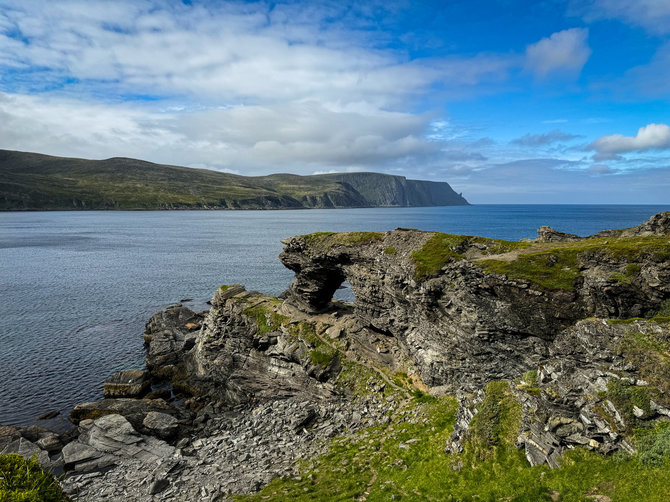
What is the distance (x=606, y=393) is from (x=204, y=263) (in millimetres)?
112598

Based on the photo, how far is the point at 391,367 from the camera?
128ft

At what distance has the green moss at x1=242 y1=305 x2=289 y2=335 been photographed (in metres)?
46.1

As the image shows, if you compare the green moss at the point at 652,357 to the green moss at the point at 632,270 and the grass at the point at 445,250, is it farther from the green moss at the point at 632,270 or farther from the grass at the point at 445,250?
the grass at the point at 445,250

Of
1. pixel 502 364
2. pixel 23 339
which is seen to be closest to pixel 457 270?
pixel 502 364

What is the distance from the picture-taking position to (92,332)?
6275 cm

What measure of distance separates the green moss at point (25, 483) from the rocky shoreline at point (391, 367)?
28.4 ft

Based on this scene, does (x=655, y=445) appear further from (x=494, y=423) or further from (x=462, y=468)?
(x=462, y=468)

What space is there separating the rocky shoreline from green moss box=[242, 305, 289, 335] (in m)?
0.17

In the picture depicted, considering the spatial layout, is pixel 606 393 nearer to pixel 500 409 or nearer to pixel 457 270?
pixel 500 409

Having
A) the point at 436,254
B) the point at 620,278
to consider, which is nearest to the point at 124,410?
the point at 436,254

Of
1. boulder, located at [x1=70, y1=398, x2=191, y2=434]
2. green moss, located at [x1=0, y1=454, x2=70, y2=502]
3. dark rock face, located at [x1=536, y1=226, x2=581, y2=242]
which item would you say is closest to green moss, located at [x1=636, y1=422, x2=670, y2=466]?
dark rock face, located at [x1=536, y1=226, x2=581, y2=242]

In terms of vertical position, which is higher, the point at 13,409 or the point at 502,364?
the point at 502,364

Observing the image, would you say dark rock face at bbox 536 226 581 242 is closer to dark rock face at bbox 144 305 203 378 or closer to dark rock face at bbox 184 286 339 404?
dark rock face at bbox 184 286 339 404

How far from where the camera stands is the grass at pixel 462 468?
1584cm
